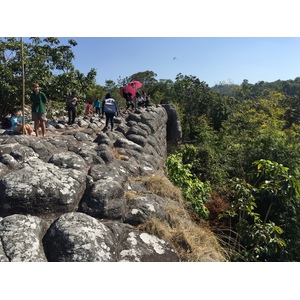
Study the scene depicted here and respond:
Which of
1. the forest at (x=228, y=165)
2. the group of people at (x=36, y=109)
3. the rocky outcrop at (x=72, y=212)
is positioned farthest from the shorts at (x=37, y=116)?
the rocky outcrop at (x=72, y=212)

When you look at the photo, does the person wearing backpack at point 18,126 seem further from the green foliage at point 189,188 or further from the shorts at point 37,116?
the green foliage at point 189,188

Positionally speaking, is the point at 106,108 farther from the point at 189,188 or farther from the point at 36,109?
the point at 189,188

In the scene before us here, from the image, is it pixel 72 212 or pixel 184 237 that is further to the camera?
pixel 184 237

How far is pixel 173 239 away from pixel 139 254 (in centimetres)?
65

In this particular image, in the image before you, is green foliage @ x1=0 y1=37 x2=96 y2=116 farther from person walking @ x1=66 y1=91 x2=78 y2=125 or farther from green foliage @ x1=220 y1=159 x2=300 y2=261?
green foliage @ x1=220 y1=159 x2=300 y2=261

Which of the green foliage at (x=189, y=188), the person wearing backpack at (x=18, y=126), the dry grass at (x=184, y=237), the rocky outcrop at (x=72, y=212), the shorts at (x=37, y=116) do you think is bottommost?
the green foliage at (x=189, y=188)

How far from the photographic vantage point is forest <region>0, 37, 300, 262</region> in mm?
4879

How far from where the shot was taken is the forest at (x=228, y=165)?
488 centimetres

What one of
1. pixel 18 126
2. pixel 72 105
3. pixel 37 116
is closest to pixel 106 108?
pixel 37 116

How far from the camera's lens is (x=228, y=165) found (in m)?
13.0

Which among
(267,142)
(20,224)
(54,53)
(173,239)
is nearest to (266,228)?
(173,239)

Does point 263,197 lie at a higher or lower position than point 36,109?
lower

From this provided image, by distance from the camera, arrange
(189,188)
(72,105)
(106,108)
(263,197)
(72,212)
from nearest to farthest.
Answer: (72,212) < (263,197) < (189,188) < (106,108) < (72,105)

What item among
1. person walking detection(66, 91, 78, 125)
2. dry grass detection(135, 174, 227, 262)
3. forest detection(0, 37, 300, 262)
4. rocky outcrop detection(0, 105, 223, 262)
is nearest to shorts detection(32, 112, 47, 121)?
forest detection(0, 37, 300, 262)
